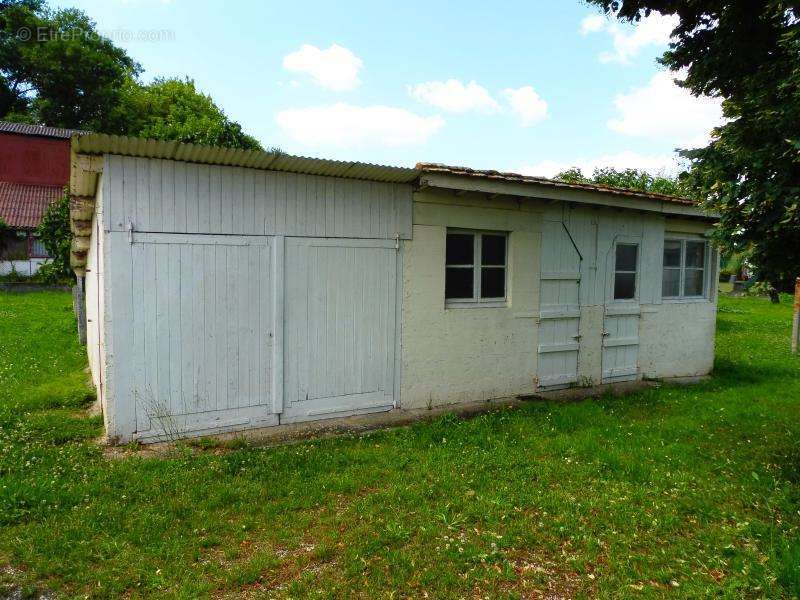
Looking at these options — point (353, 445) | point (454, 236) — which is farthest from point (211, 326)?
point (454, 236)

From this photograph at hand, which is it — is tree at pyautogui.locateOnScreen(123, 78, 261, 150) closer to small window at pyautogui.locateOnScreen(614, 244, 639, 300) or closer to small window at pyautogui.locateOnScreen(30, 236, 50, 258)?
small window at pyautogui.locateOnScreen(30, 236, 50, 258)

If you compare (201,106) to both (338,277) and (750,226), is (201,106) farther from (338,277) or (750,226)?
(750,226)

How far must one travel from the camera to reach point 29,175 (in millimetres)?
Answer: 28516

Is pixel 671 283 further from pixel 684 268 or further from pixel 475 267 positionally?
pixel 475 267

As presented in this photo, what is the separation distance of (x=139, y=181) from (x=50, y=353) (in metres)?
6.82

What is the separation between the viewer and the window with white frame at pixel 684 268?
9.34 metres

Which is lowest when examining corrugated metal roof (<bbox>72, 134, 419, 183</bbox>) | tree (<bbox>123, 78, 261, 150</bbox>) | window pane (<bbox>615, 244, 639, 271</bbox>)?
window pane (<bbox>615, 244, 639, 271</bbox>)

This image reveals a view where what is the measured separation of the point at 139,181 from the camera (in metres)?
5.14

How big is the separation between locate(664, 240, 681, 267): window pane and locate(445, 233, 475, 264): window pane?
423cm

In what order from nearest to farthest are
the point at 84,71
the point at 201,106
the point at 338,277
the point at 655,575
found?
1. the point at 655,575
2. the point at 338,277
3. the point at 201,106
4. the point at 84,71

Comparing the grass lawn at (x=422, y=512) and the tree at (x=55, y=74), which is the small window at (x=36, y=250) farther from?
the grass lawn at (x=422, y=512)

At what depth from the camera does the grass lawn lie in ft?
10.6

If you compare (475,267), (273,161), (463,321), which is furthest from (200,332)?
(475,267)

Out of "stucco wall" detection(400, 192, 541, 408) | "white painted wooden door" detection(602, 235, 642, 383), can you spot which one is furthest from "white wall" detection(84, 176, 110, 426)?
"white painted wooden door" detection(602, 235, 642, 383)
